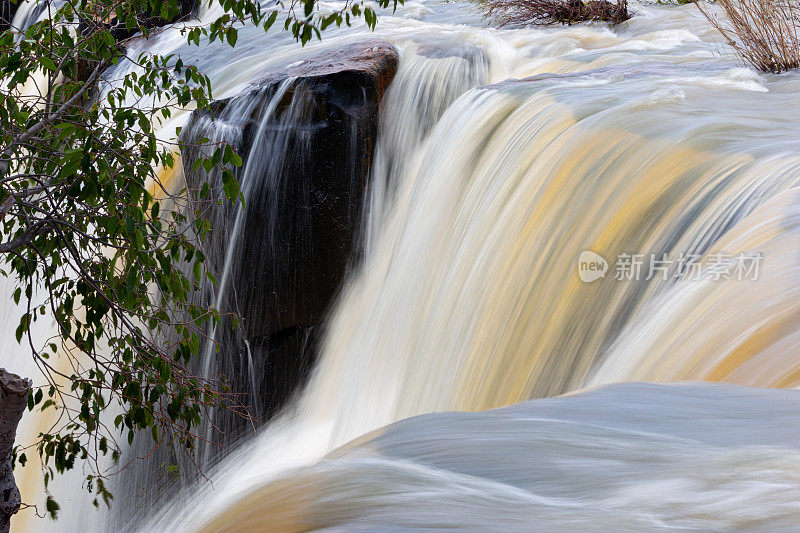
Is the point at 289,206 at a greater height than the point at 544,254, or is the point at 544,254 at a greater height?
the point at 544,254

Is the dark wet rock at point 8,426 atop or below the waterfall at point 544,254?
atop

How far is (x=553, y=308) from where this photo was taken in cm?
359

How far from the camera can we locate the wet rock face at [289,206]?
17.8ft

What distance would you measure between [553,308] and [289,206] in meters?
2.43

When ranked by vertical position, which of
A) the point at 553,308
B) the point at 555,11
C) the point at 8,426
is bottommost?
the point at 553,308

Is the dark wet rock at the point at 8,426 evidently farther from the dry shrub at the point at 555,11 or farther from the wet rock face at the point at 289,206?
the dry shrub at the point at 555,11

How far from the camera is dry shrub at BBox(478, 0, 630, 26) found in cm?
742

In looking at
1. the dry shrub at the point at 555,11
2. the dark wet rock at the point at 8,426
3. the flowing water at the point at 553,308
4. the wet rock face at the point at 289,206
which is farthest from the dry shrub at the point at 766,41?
the dark wet rock at the point at 8,426

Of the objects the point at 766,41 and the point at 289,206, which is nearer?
the point at 766,41

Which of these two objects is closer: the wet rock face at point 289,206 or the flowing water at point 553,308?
the flowing water at point 553,308

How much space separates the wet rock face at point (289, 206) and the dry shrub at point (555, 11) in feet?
8.32

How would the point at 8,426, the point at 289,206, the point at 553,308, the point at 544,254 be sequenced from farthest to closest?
the point at 289,206
the point at 544,254
the point at 553,308
the point at 8,426

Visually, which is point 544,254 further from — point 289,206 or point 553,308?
point 289,206

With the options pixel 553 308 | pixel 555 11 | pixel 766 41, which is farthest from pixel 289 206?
pixel 555 11
